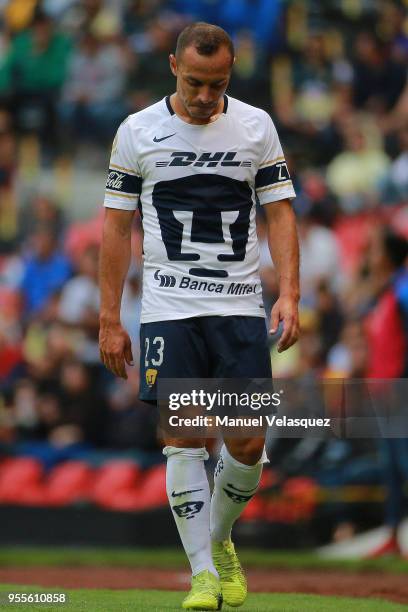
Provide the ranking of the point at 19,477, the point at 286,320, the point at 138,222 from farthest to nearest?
the point at 138,222
the point at 19,477
the point at 286,320

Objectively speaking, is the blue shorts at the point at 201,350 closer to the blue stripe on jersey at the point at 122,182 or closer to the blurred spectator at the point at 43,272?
the blue stripe on jersey at the point at 122,182

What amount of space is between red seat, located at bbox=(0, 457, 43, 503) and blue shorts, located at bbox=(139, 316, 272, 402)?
217 inches

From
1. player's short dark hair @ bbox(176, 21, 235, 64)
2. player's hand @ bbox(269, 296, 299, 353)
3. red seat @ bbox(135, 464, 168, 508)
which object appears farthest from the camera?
red seat @ bbox(135, 464, 168, 508)

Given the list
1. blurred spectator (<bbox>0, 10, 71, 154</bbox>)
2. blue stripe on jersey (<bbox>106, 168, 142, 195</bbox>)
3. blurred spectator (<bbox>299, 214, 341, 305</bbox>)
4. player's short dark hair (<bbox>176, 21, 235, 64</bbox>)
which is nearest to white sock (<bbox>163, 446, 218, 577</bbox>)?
blue stripe on jersey (<bbox>106, 168, 142, 195</bbox>)

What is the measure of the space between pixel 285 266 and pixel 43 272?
717 cm

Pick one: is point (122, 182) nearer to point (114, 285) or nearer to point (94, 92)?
point (114, 285)

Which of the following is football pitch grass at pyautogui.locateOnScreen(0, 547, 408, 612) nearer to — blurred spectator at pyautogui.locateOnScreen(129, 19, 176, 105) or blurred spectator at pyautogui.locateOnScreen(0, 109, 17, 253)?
blurred spectator at pyautogui.locateOnScreen(0, 109, 17, 253)

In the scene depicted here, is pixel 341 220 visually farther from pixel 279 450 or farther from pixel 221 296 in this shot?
pixel 221 296

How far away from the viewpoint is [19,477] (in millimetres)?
11109

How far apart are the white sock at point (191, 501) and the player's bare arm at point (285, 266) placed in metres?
0.64

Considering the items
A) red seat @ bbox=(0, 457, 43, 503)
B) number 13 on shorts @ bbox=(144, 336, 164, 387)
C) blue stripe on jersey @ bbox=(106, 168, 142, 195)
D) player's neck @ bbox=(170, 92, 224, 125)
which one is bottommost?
red seat @ bbox=(0, 457, 43, 503)

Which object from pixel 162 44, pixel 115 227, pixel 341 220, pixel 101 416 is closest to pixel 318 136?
pixel 341 220

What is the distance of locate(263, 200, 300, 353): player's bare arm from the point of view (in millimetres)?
5719

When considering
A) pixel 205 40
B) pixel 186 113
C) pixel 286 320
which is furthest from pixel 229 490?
pixel 205 40
